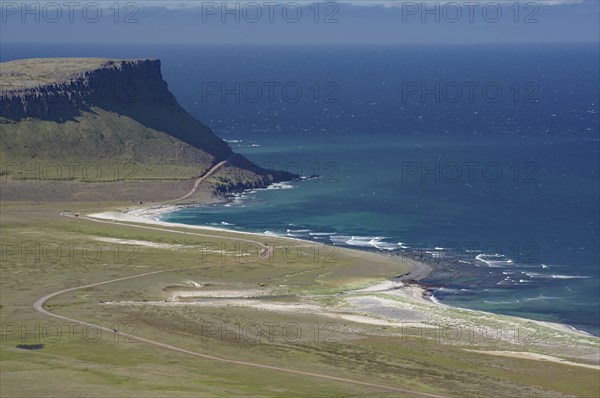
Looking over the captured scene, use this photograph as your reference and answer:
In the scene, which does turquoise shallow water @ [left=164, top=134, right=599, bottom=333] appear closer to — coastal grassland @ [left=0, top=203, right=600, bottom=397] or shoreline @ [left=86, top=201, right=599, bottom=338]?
shoreline @ [left=86, top=201, right=599, bottom=338]

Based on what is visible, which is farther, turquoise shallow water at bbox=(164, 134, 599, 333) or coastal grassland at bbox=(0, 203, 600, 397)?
turquoise shallow water at bbox=(164, 134, 599, 333)

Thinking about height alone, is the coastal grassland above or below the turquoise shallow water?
below

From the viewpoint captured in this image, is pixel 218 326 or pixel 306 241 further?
pixel 306 241

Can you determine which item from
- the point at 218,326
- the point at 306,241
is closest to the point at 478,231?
the point at 306,241

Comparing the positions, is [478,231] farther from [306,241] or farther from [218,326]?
[218,326]

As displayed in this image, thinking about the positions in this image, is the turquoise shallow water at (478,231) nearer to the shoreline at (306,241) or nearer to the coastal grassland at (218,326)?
the shoreline at (306,241)

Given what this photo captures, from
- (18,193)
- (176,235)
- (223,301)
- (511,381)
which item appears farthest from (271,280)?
(18,193)

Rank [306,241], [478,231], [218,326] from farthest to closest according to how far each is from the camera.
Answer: [478,231]
[306,241]
[218,326]

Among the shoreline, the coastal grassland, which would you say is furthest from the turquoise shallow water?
the coastal grassland

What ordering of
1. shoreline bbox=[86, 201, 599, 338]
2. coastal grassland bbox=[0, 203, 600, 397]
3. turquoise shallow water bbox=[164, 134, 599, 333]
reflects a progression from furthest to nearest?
turquoise shallow water bbox=[164, 134, 599, 333]
shoreline bbox=[86, 201, 599, 338]
coastal grassland bbox=[0, 203, 600, 397]
